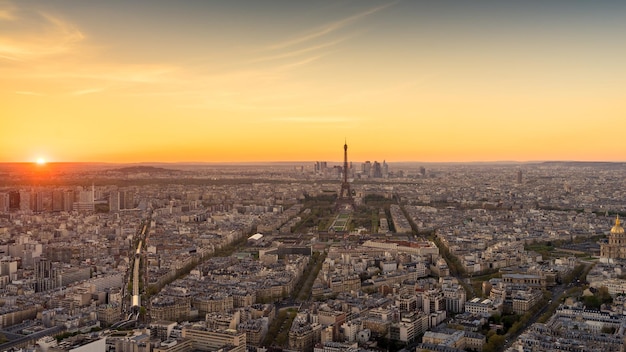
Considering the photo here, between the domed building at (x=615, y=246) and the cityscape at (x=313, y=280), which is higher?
the domed building at (x=615, y=246)

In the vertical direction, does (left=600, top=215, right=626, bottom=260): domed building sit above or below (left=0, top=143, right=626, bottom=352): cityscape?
above

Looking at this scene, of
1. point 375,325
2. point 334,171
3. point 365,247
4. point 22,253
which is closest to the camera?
point 375,325

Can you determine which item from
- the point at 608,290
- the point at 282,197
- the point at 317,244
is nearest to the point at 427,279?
the point at 608,290

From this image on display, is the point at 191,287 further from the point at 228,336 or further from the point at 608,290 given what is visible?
the point at 608,290

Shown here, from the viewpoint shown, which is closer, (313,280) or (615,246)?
(313,280)

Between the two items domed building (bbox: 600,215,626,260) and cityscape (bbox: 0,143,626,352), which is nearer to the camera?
cityscape (bbox: 0,143,626,352)

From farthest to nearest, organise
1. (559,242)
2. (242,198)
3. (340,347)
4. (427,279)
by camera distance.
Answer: (242,198) → (559,242) → (427,279) → (340,347)

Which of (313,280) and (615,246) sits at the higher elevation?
(615,246)

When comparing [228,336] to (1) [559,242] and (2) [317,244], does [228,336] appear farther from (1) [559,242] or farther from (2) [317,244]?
(1) [559,242]

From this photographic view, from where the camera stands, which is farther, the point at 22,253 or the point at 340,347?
the point at 22,253

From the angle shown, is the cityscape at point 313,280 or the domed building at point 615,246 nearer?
the cityscape at point 313,280
